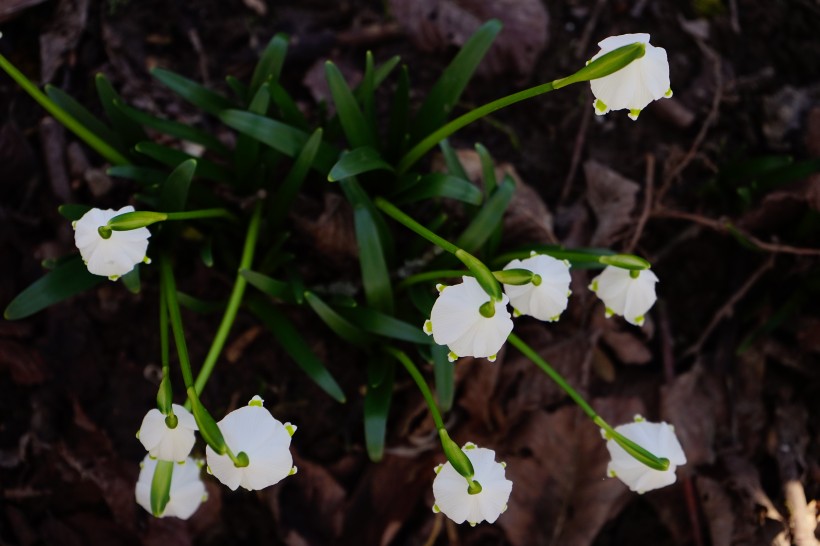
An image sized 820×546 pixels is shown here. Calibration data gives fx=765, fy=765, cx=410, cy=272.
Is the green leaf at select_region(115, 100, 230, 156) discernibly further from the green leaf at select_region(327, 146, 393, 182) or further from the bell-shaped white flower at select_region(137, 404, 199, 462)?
the bell-shaped white flower at select_region(137, 404, 199, 462)

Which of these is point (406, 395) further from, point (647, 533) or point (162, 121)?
point (162, 121)

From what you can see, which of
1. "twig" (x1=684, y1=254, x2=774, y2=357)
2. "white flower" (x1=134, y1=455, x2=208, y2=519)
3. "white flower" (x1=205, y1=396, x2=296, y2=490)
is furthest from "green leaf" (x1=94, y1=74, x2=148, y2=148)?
"twig" (x1=684, y1=254, x2=774, y2=357)

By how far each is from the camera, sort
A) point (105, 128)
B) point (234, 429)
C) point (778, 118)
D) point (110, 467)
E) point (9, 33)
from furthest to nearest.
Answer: point (778, 118)
point (9, 33)
point (110, 467)
point (105, 128)
point (234, 429)

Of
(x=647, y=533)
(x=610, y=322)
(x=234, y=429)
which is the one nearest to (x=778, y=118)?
(x=610, y=322)

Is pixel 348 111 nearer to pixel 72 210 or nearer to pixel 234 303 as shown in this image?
pixel 234 303

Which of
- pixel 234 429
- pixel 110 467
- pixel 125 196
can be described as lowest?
pixel 110 467

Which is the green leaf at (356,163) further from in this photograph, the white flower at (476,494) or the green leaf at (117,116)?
the white flower at (476,494)
